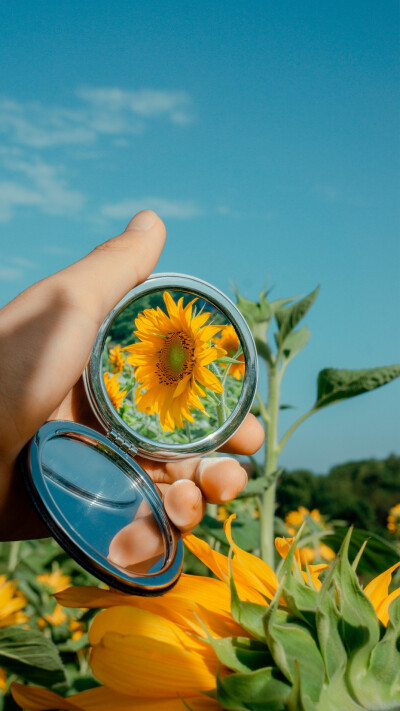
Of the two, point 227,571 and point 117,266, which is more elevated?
point 117,266

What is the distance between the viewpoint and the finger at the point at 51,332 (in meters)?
1.13

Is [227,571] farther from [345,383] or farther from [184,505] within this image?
[345,383]

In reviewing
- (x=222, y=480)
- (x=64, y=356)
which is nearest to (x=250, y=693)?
(x=64, y=356)

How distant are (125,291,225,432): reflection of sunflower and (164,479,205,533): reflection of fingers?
0.48 ft

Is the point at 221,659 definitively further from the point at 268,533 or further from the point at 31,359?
the point at 268,533

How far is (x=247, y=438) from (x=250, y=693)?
3.31ft

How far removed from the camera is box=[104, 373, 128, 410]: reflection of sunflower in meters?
1.49

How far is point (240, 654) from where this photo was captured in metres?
0.65

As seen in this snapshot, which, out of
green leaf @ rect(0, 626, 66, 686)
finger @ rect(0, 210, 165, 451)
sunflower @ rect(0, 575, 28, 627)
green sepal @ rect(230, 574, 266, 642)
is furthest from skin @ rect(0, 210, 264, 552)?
sunflower @ rect(0, 575, 28, 627)

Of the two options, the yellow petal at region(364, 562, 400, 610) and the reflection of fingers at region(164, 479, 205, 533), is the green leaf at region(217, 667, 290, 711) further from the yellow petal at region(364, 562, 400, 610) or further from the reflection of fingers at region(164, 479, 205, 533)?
the reflection of fingers at region(164, 479, 205, 533)

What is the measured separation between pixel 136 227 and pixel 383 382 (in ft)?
2.38

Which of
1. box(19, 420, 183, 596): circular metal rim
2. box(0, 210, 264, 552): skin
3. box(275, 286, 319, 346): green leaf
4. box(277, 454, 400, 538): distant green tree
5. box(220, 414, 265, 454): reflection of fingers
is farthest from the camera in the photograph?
box(277, 454, 400, 538): distant green tree

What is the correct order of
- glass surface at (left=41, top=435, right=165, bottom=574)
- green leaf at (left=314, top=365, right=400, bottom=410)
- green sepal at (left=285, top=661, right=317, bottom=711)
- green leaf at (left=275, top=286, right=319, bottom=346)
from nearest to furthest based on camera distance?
green sepal at (left=285, top=661, right=317, bottom=711)
glass surface at (left=41, top=435, right=165, bottom=574)
green leaf at (left=314, top=365, right=400, bottom=410)
green leaf at (left=275, top=286, right=319, bottom=346)

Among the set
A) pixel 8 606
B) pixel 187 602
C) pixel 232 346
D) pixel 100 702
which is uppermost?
pixel 232 346
